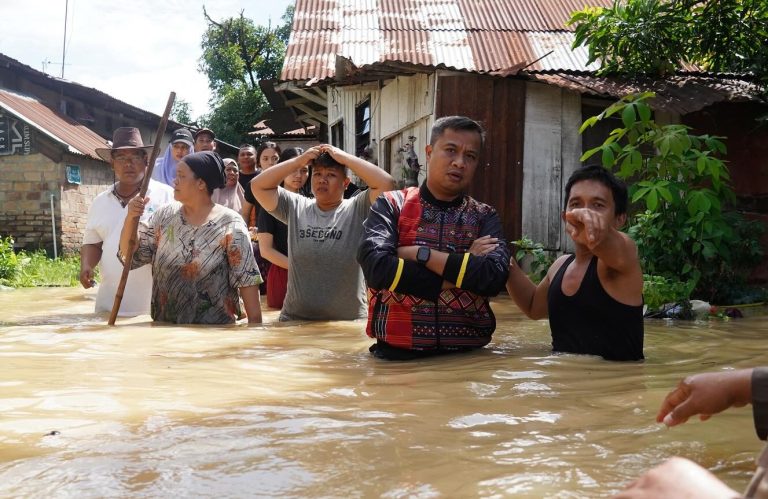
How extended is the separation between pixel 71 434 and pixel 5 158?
56.1 feet

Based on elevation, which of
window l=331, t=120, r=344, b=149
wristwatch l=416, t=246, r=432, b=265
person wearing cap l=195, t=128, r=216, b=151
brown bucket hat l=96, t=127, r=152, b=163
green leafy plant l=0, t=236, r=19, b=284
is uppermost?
window l=331, t=120, r=344, b=149

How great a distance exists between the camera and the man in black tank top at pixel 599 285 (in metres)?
3.57

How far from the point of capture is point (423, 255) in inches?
150

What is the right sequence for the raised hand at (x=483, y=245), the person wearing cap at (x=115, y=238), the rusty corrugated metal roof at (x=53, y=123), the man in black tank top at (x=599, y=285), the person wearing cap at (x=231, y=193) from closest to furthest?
the man in black tank top at (x=599, y=285) < the raised hand at (x=483, y=245) < the person wearing cap at (x=115, y=238) < the person wearing cap at (x=231, y=193) < the rusty corrugated metal roof at (x=53, y=123)

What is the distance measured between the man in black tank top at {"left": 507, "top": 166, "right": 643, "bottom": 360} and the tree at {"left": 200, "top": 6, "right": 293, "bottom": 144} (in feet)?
93.4

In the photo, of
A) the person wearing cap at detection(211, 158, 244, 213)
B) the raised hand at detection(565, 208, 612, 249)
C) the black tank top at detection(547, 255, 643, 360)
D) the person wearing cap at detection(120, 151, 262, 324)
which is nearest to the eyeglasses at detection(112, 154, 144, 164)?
the person wearing cap at detection(120, 151, 262, 324)

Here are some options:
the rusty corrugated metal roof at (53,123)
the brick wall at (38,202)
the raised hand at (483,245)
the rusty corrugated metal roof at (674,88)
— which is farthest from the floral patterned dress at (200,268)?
the brick wall at (38,202)

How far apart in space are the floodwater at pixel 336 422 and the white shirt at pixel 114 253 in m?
1.33

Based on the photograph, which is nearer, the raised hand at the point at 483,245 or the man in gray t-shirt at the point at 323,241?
the raised hand at the point at 483,245

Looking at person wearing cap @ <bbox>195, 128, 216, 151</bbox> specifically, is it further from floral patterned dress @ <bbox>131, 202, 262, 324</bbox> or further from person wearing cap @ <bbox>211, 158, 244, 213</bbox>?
floral patterned dress @ <bbox>131, 202, 262, 324</bbox>

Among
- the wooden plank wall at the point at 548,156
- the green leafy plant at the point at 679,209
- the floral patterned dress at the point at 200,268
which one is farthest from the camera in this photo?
the wooden plank wall at the point at 548,156

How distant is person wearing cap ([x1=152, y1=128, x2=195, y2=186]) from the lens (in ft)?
27.3

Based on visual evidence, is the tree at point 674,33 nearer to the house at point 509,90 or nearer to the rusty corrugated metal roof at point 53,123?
the house at point 509,90

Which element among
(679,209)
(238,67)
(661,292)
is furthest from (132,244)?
(238,67)
